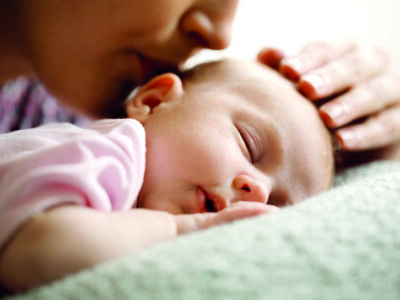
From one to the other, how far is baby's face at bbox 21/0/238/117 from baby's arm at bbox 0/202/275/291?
0.47 metres

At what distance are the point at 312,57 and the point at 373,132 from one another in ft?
0.76

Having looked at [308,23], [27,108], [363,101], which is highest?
[363,101]

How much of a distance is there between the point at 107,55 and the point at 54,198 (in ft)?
1.59

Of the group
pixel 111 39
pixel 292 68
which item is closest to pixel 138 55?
pixel 111 39

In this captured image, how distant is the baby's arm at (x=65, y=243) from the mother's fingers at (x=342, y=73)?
1.65ft

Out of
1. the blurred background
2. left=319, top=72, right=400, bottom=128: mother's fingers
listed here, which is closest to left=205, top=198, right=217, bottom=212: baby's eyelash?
left=319, top=72, right=400, bottom=128: mother's fingers

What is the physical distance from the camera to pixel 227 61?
0.87 m

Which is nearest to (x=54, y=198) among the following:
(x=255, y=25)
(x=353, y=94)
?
(x=353, y=94)

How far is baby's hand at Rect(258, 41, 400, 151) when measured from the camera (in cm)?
82

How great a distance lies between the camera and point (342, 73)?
0.93 metres

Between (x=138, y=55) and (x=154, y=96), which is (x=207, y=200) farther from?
(x=138, y=55)

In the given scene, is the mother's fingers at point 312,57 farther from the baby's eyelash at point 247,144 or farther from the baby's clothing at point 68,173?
the baby's clothing at point 68,173

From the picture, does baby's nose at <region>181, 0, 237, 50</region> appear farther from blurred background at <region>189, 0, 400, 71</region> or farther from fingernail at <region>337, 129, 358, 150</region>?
blurred background at <region>189, 0, 400, 71</region>

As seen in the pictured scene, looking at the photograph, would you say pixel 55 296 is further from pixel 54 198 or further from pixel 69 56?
pixel 69 56
